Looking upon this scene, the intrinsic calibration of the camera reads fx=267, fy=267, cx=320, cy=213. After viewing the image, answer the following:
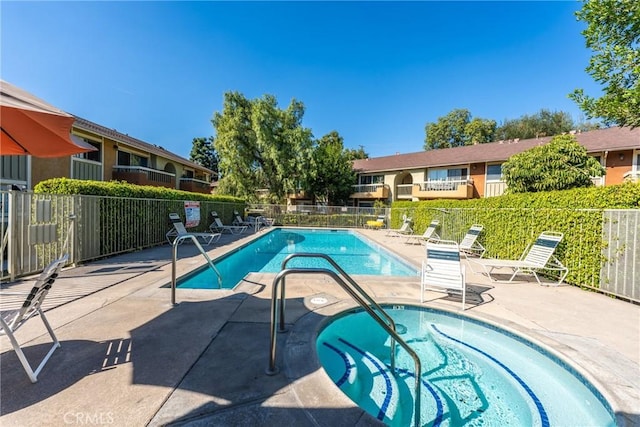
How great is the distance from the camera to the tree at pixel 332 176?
2830cm

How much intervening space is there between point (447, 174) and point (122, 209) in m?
25.0

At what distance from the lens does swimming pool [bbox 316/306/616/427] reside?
267 cm

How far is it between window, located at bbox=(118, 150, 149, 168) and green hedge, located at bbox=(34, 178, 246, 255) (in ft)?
27.6

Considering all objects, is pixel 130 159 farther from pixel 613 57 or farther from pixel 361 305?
pixel 613 57

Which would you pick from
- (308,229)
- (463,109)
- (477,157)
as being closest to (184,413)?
(308,229)

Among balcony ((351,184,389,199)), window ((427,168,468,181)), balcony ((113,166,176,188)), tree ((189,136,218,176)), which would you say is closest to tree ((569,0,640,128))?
window ((427,168,468,181))

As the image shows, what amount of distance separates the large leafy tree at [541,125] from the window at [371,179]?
73.2 feet

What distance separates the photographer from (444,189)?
939 inches

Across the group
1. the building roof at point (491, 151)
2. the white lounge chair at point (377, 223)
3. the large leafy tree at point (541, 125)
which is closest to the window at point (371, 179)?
the building roof at point (491, 151)

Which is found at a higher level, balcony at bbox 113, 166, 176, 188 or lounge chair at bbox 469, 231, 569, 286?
balcony at bbox 113, 166, 176, 188

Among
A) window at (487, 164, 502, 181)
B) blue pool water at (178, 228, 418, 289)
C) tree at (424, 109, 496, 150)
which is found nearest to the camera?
blue pool water at (178, 228, 418, 289)

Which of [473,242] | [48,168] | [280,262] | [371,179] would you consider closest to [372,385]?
[280,262]

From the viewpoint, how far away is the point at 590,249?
5996mm

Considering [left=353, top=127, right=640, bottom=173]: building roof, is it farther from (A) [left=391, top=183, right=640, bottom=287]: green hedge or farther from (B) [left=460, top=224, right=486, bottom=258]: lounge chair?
(B) [left=460, top=224, right=486, bottom=258]: lounge chair
